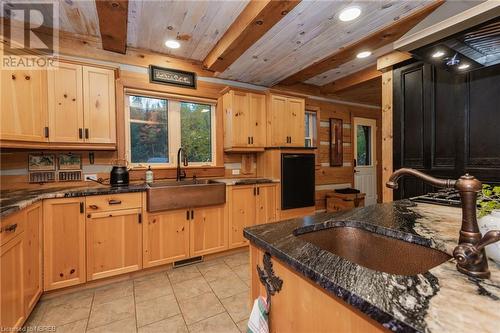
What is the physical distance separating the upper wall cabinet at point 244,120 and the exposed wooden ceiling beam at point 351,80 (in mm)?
1586

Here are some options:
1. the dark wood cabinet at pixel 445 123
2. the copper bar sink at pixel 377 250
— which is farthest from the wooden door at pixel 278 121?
the copper bar sink at pixel 377 250

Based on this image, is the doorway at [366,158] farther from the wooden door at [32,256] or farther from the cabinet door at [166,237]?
the wooden door at [32,256]

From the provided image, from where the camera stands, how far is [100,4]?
1874 mm

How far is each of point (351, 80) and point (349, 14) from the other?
6.50 feet

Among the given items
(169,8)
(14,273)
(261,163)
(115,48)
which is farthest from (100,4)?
(261,163)

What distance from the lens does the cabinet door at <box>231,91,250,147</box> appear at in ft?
10.8

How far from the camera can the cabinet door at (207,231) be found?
2.72m

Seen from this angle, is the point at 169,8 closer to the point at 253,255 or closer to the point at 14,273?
the point at 253,255

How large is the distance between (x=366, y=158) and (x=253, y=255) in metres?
5.25

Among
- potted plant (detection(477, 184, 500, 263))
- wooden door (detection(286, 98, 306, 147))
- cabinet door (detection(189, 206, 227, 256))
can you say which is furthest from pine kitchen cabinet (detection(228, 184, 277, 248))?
potted plant (detection(477, 184, 500, 263))

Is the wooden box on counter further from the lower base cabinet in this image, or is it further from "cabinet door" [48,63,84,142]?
"cabinet door" [48,63,84,142]

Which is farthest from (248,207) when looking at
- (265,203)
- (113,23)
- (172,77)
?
(113,23)

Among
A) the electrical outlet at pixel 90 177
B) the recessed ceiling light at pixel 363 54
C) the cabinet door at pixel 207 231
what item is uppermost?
the recessed ceiling light at pixel 363 54

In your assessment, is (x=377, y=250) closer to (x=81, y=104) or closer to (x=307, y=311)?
(x=307, y=311)
